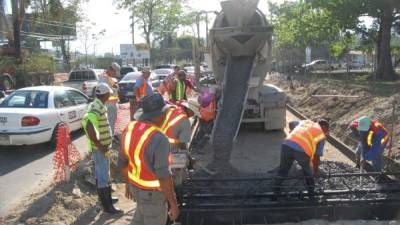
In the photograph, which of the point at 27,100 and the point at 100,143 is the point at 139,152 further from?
the point at 27,100

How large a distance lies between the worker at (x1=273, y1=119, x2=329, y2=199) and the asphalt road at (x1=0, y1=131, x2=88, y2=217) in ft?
12.5

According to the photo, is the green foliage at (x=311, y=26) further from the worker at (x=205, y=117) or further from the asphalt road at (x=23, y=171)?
the asphalt road at (x=23, y=171)

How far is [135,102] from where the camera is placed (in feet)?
36.9

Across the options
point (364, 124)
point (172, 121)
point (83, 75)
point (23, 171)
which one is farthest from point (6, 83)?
point (364, 124)

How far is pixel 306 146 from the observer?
20.7 feet

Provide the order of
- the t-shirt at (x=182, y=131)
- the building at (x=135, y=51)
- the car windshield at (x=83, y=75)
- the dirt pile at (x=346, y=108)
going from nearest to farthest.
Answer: the t-shirt at (x=182, y=131) → the dirt pile at (x=346, y=108) → the car windshield at (x=83, y=75) → the building at (x=135, y=51)

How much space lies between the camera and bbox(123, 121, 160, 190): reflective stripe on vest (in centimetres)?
406

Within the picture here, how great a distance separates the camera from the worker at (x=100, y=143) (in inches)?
247

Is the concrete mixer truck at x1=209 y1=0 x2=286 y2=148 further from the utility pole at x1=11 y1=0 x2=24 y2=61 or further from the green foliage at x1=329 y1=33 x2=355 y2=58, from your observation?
the utility pole at x1=11 y1=0 x2=24 y2=61

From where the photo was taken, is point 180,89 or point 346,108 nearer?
point 180,89

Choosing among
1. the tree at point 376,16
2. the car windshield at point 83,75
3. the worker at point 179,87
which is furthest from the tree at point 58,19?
the worker at point 179,87

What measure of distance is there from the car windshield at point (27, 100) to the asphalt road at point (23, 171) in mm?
976

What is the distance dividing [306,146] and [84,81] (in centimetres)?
1675

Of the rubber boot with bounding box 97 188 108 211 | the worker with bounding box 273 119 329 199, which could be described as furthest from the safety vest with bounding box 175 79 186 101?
the rubber boot with bounding box 97 188 108 211
